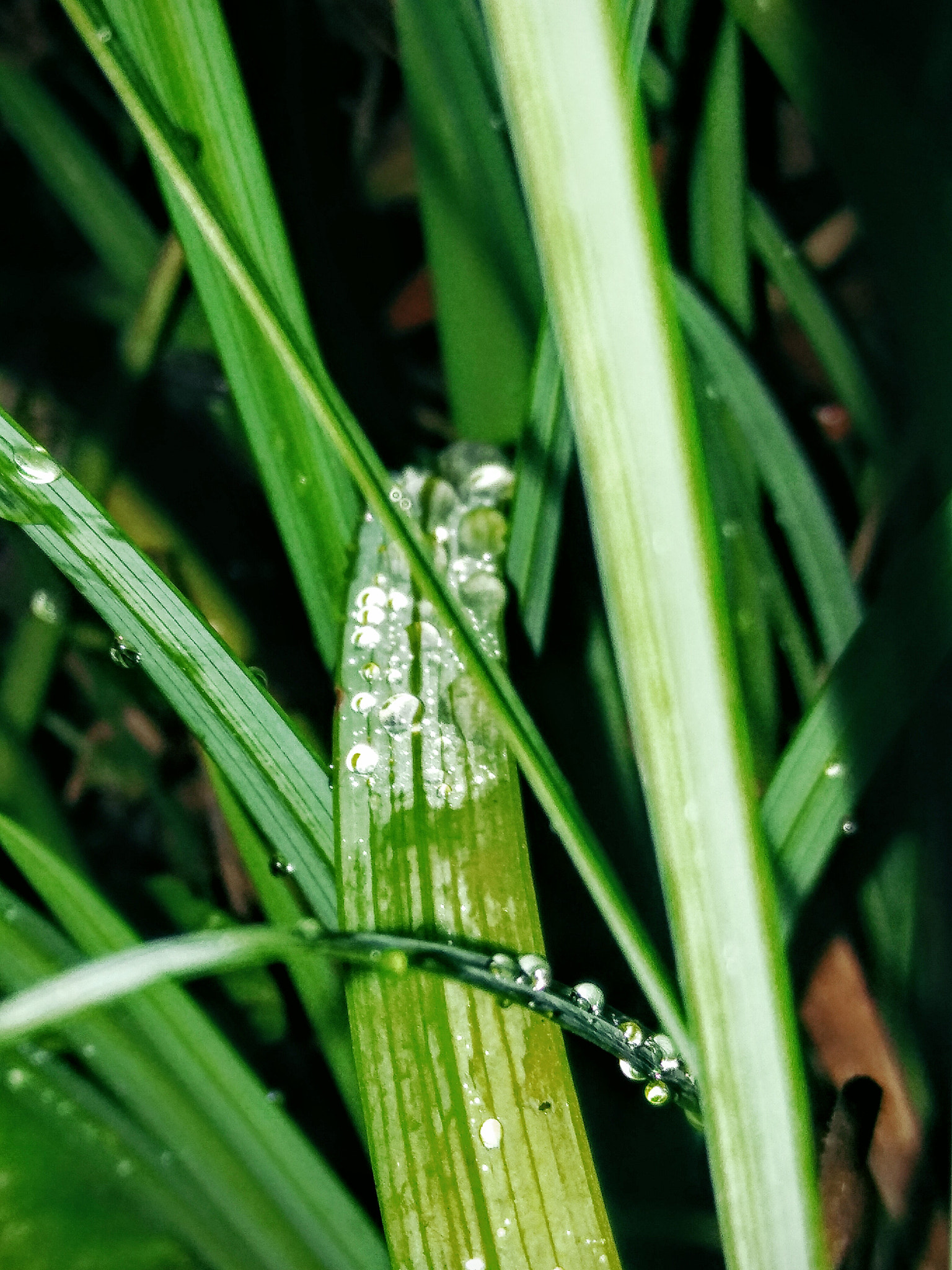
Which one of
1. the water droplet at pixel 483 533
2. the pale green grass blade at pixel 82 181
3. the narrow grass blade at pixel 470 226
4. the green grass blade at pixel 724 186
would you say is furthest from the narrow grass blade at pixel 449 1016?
the pale green grass blade at pixel 82 181

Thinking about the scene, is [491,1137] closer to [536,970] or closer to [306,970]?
[536,970]

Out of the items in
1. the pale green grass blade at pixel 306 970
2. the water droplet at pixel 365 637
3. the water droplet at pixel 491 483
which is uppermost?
the water droplet at pixel 491 483

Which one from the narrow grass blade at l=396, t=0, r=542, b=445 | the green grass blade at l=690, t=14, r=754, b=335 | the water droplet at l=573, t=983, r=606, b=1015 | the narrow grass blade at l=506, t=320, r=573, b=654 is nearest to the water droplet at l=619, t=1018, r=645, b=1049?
the water droplet at l=573, t=983, r=606, b=1015

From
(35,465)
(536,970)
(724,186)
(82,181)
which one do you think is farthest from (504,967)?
(82,181)

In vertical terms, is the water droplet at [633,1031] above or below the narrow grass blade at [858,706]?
below

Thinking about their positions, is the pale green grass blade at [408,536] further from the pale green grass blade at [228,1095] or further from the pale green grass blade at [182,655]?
the pale green grass blade at [228,1095]

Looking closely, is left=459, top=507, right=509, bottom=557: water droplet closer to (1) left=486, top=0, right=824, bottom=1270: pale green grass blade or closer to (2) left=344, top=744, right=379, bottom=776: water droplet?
(2) left=344, top=744, right=379, bottom=776: water droplet

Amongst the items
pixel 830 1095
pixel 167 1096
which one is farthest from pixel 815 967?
pixel 167 1096
